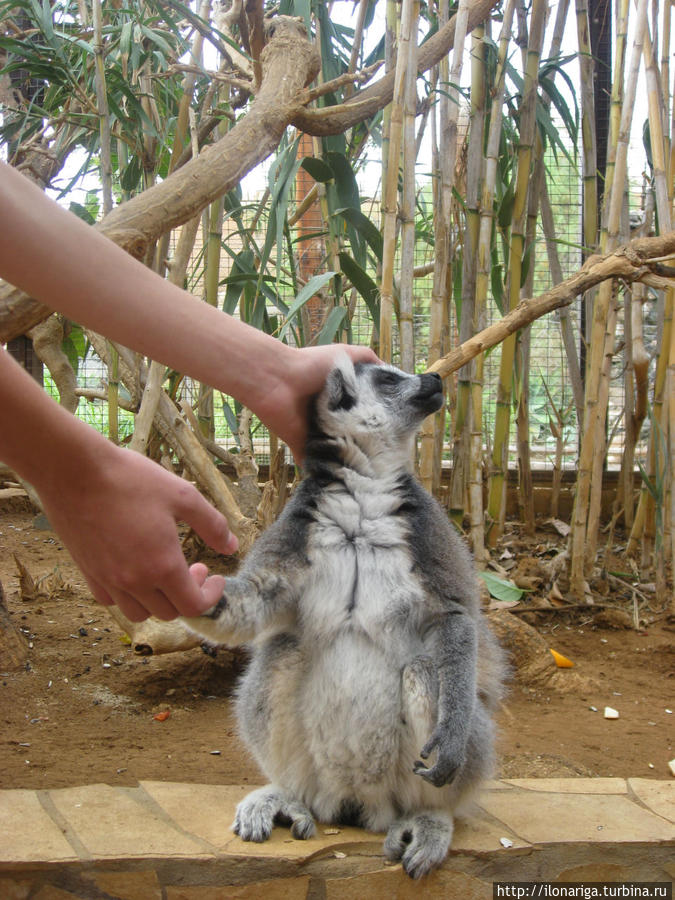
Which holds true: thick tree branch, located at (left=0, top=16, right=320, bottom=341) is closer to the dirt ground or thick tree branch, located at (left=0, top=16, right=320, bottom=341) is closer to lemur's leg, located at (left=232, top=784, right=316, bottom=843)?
the dirt ground

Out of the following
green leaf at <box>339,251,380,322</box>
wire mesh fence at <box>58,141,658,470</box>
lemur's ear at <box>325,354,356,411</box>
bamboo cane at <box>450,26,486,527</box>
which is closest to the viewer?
lemur's ear at <box>325,354,356,411</box>

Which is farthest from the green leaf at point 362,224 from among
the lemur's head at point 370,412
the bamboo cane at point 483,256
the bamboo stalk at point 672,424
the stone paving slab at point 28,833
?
the stone paving slab at point 28,833

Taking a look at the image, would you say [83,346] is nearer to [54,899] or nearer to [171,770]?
[171,770]

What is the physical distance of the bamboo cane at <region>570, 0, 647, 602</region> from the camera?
11.4 feet

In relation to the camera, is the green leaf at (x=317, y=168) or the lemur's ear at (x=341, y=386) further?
the green leaf at (x=317, y=168)

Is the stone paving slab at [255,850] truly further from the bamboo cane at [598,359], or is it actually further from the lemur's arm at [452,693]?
the bamboo cane at [598,359]

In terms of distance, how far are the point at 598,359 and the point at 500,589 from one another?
44.2 inches

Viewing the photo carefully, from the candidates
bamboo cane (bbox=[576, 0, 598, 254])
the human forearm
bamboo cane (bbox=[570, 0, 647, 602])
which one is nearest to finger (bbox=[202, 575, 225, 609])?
the human forearm

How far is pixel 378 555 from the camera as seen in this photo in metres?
2.12

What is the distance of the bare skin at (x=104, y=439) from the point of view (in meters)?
1.01

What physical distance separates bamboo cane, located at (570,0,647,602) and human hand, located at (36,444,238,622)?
9.97 ft

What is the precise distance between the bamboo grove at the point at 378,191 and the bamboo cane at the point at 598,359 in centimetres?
1

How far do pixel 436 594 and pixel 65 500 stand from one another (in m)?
1.25

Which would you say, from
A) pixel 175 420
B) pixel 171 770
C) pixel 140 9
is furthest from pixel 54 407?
pixel 140 9
